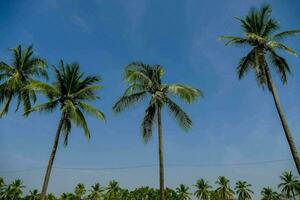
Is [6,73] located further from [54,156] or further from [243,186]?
[243,186]

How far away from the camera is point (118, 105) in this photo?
2178 cm

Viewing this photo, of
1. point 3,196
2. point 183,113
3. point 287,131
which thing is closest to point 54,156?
point 183,113

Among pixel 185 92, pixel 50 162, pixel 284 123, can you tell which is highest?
pixel 185 92

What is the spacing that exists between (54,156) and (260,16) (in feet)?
57.0

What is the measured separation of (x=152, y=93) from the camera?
69.8ft

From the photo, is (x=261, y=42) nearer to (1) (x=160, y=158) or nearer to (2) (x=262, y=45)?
(2) (x=262, y=45)

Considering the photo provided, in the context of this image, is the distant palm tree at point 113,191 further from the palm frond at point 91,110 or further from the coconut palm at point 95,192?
the palm frond at point 91,110

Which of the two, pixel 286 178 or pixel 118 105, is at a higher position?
pixel 286 178

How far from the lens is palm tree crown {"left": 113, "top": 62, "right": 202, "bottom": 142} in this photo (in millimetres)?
20719

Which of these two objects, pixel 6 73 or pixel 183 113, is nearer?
pixel 183 113

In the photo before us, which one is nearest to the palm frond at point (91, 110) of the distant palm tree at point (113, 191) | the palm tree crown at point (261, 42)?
the palm tree crown at point (261, 42)

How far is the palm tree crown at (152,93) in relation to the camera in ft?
68.0

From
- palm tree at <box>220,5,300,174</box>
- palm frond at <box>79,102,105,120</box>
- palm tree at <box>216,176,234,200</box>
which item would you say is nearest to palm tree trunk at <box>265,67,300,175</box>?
palm tree at <box>220,5,300,174</box>

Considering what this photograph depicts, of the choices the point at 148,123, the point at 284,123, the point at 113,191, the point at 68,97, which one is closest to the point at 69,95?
the point at 68,97
